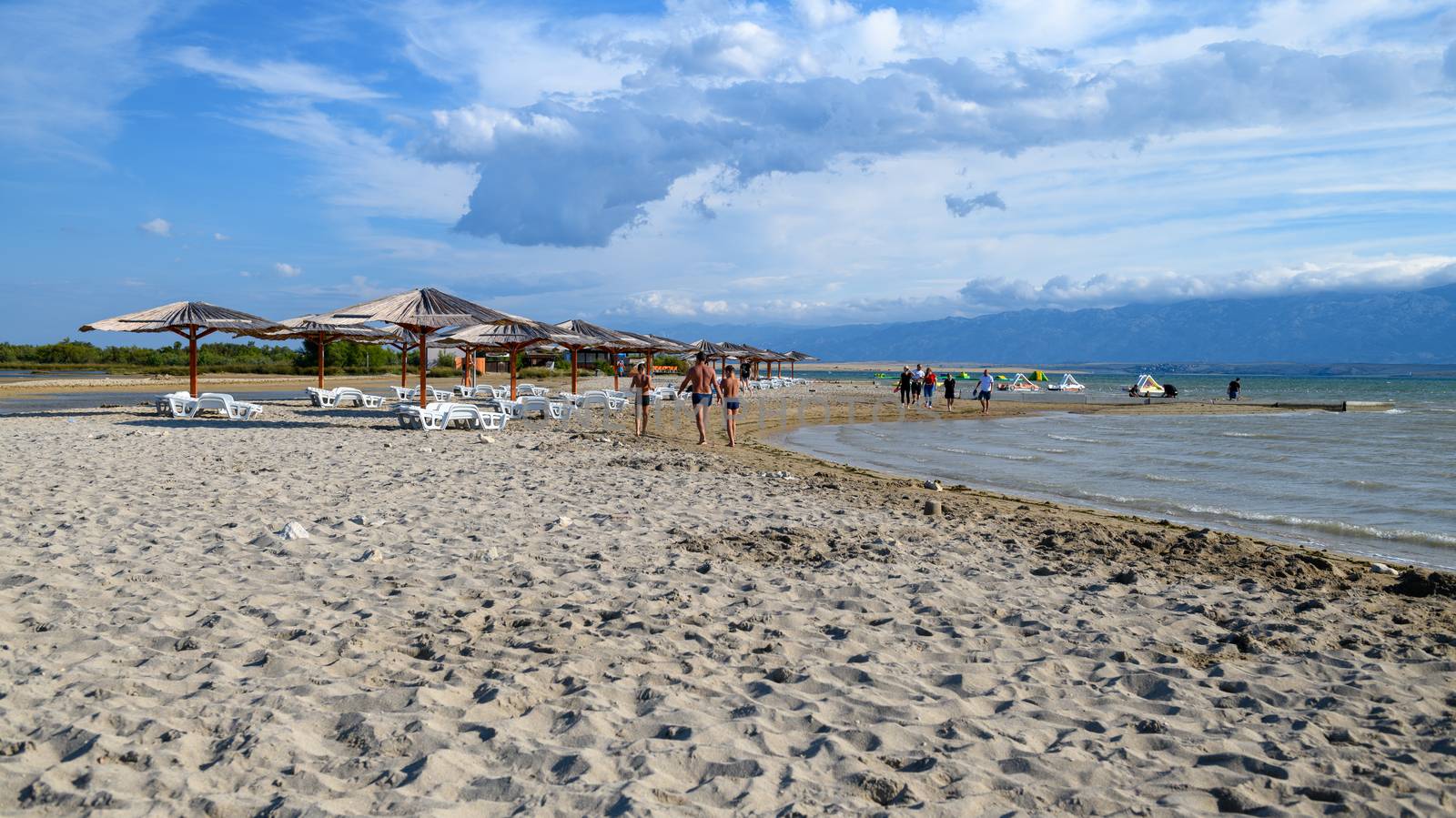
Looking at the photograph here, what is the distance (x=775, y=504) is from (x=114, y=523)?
4983 millimetres

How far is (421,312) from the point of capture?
1483 centimetres

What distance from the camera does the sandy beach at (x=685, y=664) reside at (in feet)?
9.28

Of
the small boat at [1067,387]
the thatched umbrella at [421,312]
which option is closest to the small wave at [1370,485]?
the thatched umbrella at [421,312]

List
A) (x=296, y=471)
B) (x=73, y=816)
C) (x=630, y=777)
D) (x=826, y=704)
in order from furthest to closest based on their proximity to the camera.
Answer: (x=296, y=471) → (x=826, y=704) → (x=630, y=777) → (x=73, y=816)

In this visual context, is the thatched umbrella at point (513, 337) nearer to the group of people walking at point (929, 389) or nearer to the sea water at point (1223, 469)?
the sea water at point (1223, 469)

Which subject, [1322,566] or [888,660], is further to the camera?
[1322,566]

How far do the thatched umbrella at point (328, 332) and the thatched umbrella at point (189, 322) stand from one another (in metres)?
0.71

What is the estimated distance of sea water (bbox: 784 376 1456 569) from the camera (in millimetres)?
9211

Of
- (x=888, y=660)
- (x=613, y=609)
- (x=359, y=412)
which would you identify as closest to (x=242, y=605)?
(x=613, y=609)

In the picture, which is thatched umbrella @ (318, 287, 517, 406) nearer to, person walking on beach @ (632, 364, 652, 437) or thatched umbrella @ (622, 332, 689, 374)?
person walking on beach @ (632, 364, 652, 437)

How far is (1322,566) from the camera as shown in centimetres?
630

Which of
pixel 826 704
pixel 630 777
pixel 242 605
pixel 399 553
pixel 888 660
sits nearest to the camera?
pixel 630 777

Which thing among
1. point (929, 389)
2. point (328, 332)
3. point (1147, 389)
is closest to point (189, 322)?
point (328, 332)

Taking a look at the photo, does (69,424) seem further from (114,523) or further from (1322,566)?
(1322,566)
